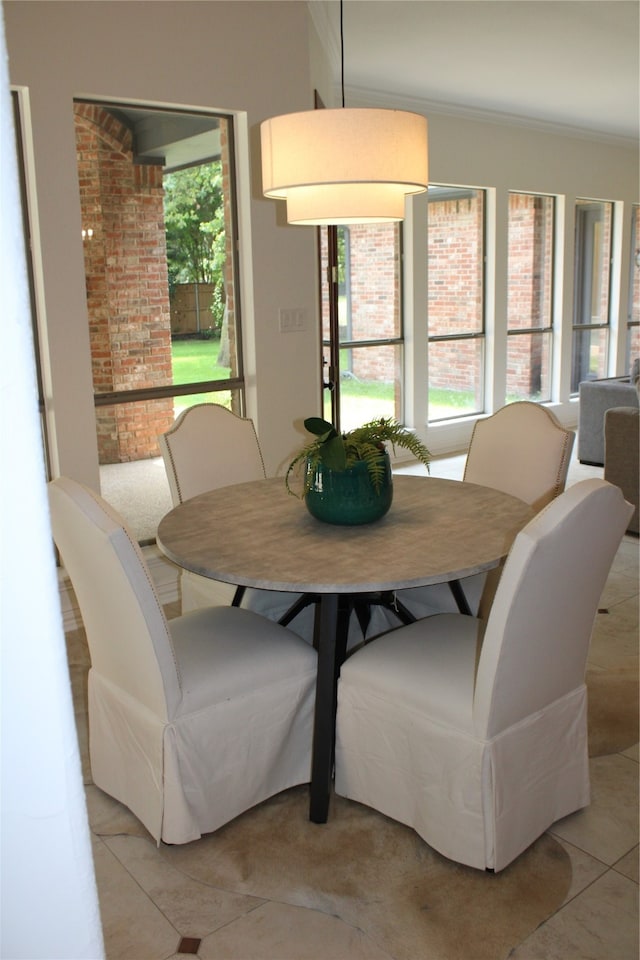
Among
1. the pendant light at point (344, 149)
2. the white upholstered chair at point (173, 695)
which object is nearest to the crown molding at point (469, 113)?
the pendant light at point (344, 149)

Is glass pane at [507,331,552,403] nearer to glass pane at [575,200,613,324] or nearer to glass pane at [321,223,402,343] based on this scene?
glass pane at [575,200,613,324]

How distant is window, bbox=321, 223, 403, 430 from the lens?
642 centimetres

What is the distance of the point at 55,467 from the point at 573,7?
3.41 metres

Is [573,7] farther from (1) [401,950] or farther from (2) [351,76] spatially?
(1) [401,950]

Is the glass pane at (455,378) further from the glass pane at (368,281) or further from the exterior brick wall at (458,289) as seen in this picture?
the glass pane at (368,281)

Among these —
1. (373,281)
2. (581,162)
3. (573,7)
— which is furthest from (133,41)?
(581,162)

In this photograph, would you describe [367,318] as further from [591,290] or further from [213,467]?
[213,467]

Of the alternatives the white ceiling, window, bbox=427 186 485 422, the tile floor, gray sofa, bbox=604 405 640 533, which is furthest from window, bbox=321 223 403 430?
the tile floor

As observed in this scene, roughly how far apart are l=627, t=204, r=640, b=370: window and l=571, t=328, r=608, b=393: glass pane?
0.46m

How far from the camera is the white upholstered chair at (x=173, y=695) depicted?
1.95 meters

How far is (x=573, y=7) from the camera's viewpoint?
423cm

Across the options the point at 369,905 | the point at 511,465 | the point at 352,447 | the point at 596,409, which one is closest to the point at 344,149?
the point at 352,447

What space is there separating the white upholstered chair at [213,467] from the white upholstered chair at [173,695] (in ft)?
1.80

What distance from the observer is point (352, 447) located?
7.86 feet
